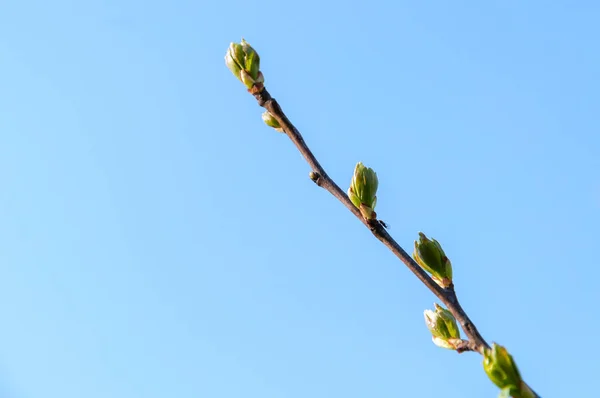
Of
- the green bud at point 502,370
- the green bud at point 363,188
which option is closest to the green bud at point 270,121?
the green bud at point 363,188

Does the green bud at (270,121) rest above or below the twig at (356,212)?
above

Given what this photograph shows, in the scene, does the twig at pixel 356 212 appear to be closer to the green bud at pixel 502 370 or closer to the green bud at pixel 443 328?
the green bud at pixel 443 328

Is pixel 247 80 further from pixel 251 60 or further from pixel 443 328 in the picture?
pixel 443 328

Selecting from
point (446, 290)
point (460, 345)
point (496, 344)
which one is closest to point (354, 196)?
point (446, 290)

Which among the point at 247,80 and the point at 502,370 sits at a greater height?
the point at 247,80

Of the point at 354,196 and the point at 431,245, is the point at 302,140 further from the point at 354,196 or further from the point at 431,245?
the point at 431,245

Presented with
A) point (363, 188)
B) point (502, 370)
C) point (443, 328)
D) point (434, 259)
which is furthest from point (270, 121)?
point (502, 370)

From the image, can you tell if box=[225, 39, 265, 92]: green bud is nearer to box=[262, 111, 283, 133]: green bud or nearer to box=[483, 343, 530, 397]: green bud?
box=[262, 111, 283, 133]: green bud
